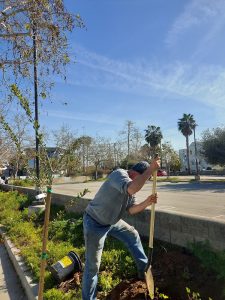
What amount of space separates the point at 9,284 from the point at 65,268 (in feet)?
4.99

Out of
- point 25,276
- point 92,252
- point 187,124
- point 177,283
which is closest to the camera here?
point 92,252

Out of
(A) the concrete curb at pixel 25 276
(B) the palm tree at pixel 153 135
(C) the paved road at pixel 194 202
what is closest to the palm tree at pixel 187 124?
(B) the palm tree at pixel 153 135

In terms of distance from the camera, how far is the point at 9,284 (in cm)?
640

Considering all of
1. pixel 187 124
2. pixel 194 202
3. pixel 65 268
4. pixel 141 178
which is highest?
pixel 187 124

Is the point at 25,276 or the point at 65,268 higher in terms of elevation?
the point at 65,268

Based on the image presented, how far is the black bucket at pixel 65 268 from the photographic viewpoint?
5.45 metres

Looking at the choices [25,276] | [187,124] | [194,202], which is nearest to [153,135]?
[187,124]

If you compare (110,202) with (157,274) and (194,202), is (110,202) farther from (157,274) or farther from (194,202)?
(194,202)

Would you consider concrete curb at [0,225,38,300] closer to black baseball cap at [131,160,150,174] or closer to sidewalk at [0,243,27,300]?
sidewalk at [0,243,27,300]

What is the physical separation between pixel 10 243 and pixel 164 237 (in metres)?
4.51

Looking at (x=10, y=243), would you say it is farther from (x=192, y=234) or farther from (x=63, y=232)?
(x=192, y=234)

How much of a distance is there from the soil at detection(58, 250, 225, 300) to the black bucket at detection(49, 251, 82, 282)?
15 centimetres

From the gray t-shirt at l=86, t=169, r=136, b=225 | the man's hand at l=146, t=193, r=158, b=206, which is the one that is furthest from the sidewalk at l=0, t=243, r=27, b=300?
the man's hand at l=146, t=193, r=158, b=206

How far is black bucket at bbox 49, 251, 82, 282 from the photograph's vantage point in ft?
17.9
